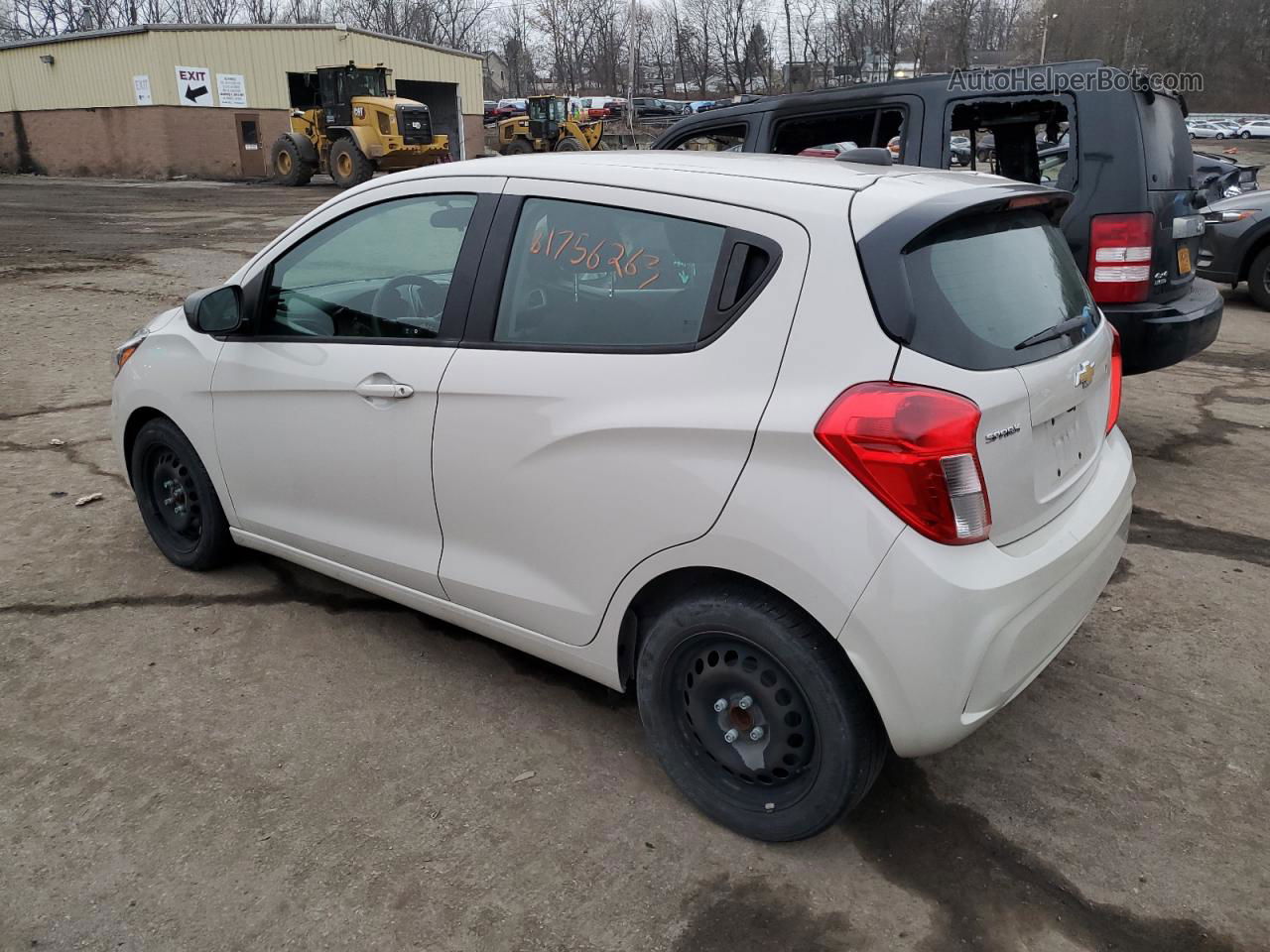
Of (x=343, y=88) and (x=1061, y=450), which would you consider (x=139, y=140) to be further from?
(x=1061, y=450)

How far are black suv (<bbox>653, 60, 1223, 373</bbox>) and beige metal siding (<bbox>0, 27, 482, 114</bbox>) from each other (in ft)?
108

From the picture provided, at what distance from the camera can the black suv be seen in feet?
15.6

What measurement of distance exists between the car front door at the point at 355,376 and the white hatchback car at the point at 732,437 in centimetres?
1

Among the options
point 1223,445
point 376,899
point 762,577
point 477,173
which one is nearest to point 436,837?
point 376,899

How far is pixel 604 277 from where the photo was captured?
2.73 m

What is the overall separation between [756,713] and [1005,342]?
3.65 ft

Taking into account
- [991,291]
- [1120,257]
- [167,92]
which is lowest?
[1120,257]

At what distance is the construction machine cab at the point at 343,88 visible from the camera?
27172mm

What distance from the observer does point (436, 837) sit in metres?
2.62

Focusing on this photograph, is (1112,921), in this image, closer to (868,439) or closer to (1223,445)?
(868,439)

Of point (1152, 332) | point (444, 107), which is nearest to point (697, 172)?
point (1152, 332)

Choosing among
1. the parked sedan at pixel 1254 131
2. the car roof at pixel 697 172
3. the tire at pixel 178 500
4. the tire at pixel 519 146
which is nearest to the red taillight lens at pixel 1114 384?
the car roof at pixel 697 172

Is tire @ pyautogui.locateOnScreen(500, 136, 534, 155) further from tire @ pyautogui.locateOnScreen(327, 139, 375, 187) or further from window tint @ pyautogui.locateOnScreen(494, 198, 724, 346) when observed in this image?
window tint @ pyautogui.locateOnScreen(494, 198, 724, 346)
